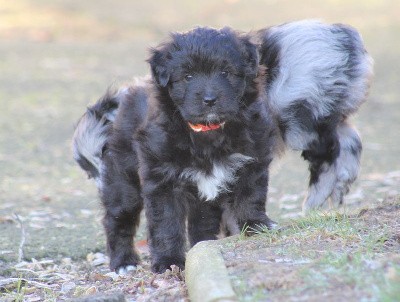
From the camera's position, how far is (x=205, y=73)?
5.44 meters

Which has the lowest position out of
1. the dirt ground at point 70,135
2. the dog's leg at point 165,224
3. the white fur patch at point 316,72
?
the dirt ground at point 70,135

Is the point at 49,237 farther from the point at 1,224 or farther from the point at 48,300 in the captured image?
the point at 48,300

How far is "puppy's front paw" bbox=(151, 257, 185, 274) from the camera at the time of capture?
564 centimetres

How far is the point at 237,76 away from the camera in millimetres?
5543

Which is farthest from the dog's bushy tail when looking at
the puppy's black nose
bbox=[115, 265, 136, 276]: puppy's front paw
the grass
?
the grass

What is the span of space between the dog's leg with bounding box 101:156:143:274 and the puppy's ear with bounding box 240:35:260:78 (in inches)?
48.7

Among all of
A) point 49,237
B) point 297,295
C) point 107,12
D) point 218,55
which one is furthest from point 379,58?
point 297,295

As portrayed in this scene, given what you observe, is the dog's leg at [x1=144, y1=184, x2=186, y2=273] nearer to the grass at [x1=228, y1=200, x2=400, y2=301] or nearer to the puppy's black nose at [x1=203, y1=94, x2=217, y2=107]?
the grass at [x1=228, y1=200, x2=400, y2=301]

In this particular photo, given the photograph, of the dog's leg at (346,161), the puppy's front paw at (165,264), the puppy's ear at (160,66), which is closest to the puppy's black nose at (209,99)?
the puppy's ear at (160,66)

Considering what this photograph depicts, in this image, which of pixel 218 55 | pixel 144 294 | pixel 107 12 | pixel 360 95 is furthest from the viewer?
pixel 107 12

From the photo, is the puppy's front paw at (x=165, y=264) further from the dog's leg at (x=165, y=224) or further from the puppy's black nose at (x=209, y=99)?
the puppy's black nose at (x=209, y=99)

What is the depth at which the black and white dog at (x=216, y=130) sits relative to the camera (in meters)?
5.51

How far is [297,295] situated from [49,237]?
3682 millimetres

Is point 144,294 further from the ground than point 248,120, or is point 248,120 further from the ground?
point 248,120
